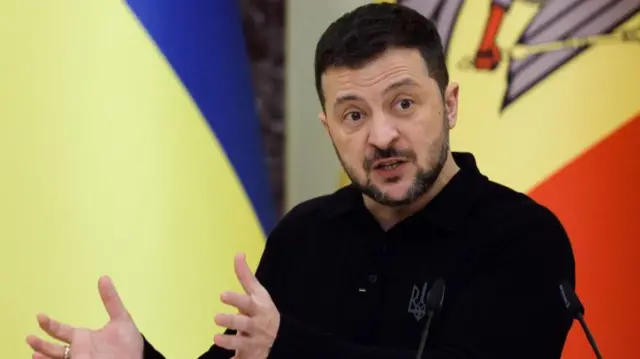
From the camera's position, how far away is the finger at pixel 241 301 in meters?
0.93

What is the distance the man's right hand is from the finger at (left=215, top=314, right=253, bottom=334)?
0.99 ft

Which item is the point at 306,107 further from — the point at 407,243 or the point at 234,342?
the point at 234,342

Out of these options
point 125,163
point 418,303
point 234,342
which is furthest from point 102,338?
point 125,163

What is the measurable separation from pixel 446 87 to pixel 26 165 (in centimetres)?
94

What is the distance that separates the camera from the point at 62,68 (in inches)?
68.3

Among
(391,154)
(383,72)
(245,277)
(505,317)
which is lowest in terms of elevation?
(505,317)

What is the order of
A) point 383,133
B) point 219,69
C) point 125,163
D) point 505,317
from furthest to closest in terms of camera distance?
point 219,69 → point 125,163 → point 383,133 → point 505,317

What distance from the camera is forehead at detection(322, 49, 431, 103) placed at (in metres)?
1.17

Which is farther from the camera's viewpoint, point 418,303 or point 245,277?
point 418,303

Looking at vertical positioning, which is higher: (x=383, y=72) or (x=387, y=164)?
(x=383, y=72)

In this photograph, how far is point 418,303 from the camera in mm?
1121

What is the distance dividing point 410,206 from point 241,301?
1.30 ft

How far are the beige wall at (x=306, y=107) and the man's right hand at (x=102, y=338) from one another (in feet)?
2.77

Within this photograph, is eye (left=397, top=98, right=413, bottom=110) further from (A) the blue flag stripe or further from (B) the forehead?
(A) the blue flag stripe
